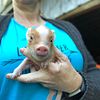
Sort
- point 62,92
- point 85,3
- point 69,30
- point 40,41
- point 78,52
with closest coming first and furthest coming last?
point 40,41
point 62,92
point 78,52
point 69,30
point 85,3

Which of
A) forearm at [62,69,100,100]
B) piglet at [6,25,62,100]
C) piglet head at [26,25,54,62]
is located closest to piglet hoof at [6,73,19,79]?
piglet at [6,25,62,100]

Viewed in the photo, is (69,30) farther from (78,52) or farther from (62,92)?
(62,92)

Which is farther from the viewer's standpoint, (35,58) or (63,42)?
(63,42)

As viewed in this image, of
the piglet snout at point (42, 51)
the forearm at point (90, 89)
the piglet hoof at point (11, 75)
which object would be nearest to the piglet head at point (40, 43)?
the piglet snout at point (42, 51)

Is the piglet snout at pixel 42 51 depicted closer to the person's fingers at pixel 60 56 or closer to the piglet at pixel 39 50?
the piglet at pixel 39 50

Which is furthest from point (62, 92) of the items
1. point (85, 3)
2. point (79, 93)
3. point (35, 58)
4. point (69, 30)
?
point (85, 3)

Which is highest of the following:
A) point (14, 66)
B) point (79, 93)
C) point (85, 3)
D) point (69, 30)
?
point (85, 3)

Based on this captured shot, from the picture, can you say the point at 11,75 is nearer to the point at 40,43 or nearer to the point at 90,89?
the point at 40,43
